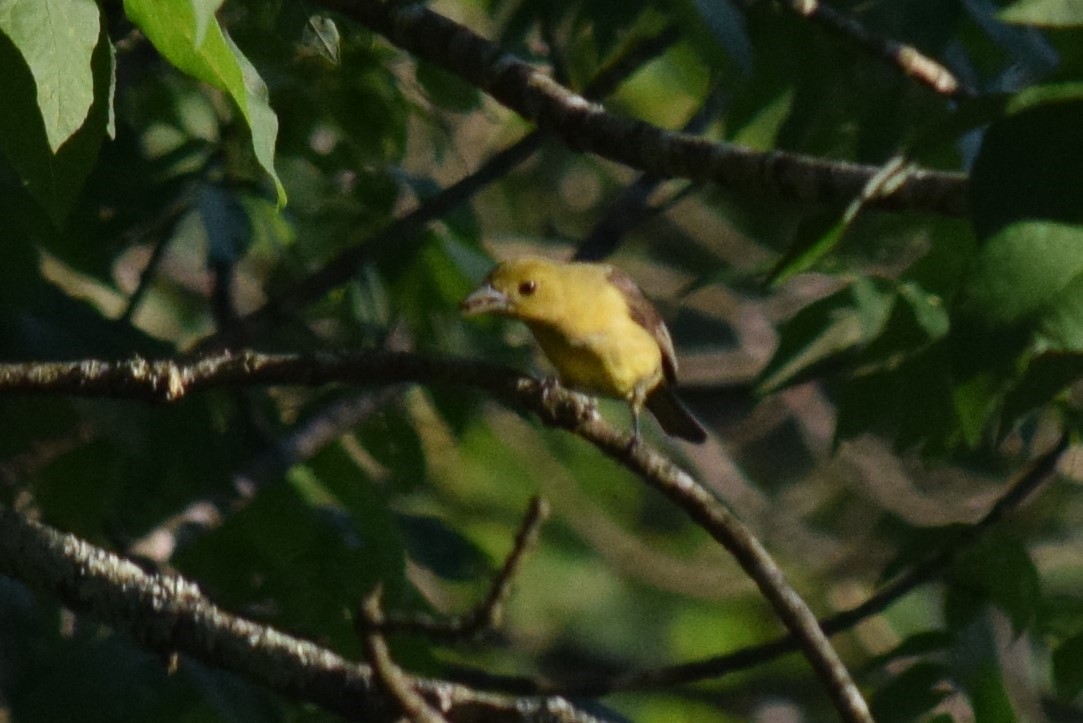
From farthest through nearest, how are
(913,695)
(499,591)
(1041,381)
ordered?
(913,695) → (499,591) → (1041,381)

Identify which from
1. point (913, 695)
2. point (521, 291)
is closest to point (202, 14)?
point (913, 695)

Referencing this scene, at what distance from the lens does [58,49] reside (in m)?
2.15

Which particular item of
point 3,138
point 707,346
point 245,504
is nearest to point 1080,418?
point 245,504

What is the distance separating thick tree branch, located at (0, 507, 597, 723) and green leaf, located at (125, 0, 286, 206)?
97cm

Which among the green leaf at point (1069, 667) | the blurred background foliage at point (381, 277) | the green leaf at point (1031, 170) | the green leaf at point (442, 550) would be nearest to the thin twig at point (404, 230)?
the blurred background foliage at point (381, 277)

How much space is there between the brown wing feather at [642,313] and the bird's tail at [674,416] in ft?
0.95

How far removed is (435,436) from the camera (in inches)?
307

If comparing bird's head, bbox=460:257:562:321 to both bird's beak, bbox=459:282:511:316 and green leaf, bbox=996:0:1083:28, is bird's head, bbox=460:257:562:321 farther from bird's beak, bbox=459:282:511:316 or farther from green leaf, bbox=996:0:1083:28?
green leaf, bbox=996:0:1083:28

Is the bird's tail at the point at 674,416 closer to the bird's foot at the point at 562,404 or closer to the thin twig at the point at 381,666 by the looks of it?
the bird's foot at the point at 562,404

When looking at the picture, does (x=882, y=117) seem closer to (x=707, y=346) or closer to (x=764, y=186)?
(x=764, y=186)

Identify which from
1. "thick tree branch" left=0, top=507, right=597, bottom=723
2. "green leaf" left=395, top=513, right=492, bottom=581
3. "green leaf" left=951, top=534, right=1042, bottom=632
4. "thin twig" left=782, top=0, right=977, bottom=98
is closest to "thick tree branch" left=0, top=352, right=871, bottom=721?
"thick tree branch" left=0, top=507, right=597, bottom=723

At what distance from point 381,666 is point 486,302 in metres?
2.39

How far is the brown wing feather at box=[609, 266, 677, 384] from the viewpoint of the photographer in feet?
18.0

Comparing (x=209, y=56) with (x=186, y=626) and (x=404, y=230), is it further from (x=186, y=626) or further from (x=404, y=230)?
(x=404, y=230)
